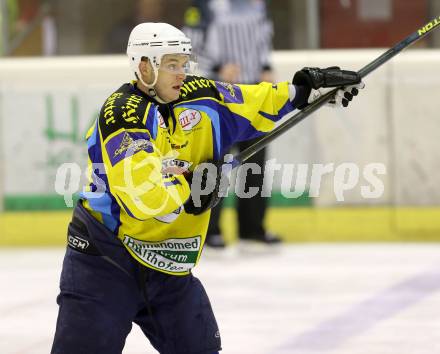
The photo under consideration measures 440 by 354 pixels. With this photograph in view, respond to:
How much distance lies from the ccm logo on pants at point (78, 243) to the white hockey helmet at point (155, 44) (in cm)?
43

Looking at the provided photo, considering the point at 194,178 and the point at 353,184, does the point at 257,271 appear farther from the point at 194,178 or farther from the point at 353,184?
the point at 194,178

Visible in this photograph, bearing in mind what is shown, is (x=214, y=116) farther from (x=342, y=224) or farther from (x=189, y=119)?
(x=342, y=224)

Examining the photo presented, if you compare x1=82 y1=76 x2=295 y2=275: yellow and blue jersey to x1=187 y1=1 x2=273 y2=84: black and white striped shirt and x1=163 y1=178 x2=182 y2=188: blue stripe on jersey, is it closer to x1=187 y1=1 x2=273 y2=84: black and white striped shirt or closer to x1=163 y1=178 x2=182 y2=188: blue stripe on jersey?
x1=163 y1=178 x2=182 y2=188: blue stripe on jersey

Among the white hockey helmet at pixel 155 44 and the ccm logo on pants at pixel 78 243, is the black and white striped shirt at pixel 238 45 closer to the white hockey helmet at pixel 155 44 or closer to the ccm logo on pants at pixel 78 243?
the white hockey helmet at pixel 155 44

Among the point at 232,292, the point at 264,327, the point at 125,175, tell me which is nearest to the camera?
the point at 125,175

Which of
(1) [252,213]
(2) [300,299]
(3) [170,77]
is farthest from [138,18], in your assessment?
(3) [170,77]

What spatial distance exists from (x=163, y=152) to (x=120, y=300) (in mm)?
386

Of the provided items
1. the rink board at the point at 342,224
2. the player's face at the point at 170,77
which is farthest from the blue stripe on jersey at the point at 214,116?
the rink board at the point at 342,224

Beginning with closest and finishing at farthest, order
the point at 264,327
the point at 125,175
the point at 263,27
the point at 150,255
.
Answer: the point at 125,175
the point at 150,255
the point at 264,327
the point at 263,27

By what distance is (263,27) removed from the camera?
218 inches

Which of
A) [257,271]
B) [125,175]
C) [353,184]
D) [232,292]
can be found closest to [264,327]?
[232,292]

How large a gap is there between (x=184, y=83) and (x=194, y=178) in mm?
281

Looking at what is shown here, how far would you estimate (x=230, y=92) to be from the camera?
2.78 meters

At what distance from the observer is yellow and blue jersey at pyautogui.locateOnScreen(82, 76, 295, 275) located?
2389mm
